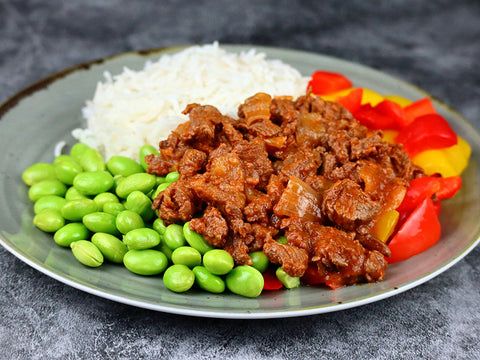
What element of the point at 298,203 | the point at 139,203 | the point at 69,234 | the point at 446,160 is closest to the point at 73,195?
the point at 69,234

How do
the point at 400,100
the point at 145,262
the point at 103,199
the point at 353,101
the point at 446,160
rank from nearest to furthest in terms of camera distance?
the point at 145,262, the point at 103,199, the point at 446,160, the point at 353,101, the point at 400,100

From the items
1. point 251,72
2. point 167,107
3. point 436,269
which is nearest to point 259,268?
point 436,269

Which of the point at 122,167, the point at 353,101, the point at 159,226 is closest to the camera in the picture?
the point at 159,226

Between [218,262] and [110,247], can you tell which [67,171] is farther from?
[218,262]

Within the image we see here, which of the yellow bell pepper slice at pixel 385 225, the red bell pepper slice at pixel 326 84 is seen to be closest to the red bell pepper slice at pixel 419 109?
the red bell pepper slice at pixel 326 84

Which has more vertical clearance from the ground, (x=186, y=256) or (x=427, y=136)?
(x=427, y=136)

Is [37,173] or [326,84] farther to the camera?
[326,84]
